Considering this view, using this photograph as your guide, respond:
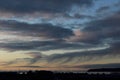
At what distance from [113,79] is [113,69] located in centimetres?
956

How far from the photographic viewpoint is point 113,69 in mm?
199125

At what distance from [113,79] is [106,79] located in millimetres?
8554

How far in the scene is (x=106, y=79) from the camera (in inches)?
7820

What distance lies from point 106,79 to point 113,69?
5.49 m

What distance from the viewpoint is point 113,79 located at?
625 feet
